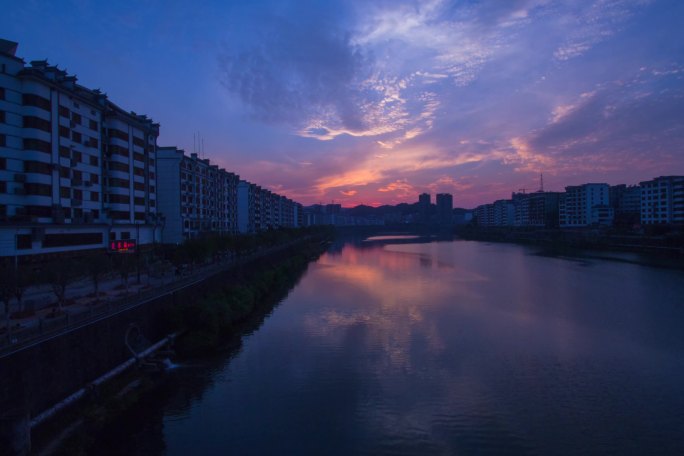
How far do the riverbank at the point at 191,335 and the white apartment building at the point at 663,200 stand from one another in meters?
44.3

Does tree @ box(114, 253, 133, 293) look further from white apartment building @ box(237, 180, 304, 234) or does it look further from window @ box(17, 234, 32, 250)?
white apartment building @ box(237, 180, 304, 234)

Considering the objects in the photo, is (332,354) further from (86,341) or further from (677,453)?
(677,453)

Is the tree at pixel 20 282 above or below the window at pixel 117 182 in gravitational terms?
below

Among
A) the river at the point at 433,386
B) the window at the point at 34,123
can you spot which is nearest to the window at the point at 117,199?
the window at the point at 34,123

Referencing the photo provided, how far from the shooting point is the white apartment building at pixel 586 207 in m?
66.1

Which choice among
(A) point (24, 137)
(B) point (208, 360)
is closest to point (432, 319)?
(B) point (208, 360)

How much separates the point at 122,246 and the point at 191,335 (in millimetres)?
8017

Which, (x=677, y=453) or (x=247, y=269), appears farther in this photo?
(x=247, y=269)

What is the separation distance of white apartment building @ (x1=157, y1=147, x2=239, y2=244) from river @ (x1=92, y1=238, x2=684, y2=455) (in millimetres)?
12216

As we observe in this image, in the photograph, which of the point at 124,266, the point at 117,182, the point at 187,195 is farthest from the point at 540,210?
the point at 124,266

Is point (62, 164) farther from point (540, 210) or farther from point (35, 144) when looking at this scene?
point (540, 210)

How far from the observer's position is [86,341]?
29.1ft

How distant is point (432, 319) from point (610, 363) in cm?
615

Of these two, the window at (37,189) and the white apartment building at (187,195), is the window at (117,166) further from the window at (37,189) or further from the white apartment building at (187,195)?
the white apartment building at (187,195)
